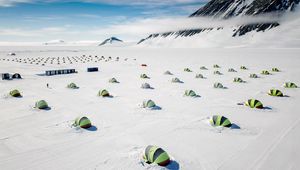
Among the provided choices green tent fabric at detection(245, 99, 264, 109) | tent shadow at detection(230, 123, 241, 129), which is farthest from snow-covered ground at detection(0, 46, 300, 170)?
green tent fabric at detection(245, 99, 264, 109)

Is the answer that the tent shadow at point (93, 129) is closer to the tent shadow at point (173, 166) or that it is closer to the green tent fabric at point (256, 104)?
the tent shadow at point (173, 166)

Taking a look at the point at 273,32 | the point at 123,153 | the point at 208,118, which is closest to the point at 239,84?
the point at 208,118

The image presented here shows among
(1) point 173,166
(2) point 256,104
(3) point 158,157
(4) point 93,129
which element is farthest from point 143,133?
(2) point 256,104

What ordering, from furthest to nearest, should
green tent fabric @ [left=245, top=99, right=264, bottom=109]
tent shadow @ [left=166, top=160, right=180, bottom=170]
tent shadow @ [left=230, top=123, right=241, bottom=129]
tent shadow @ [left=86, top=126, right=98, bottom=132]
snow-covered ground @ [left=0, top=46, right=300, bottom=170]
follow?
green tent fabric @ [left=245, top=99, right=264, bottom=109] → tent shadow @ [left=230, top=123, right=241, bottom=129] → tent shadow @ [left=86, top=126, right=98, bottom=132] → snow-covered ground @ [left=0, top=46, right=300, bottom=170] → tent shadow @ [left=166, top=160, right=180, bottom=170]

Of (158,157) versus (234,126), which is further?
(234,126)

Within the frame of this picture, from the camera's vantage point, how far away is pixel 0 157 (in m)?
14.4

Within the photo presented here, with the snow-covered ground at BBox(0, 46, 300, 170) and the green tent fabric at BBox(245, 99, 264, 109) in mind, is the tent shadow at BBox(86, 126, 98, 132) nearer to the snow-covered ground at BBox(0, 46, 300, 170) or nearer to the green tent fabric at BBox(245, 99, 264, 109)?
the snow-covered ground at BBox(0, 46, 300, 170)

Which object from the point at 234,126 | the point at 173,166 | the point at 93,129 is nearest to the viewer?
the point at 173,166

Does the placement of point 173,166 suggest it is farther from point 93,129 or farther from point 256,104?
point 256,104

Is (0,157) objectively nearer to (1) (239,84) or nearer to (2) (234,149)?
(2) (234,149)

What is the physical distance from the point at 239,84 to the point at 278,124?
62.7 ft

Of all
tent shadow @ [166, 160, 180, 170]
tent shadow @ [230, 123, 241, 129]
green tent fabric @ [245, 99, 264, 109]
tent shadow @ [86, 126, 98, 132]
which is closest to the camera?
tent shadow @ [166, 160, 180, 170]

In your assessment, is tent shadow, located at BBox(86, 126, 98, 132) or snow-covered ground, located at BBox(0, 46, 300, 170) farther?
tent shadow, located at BBox(86, 126, 98, 132)

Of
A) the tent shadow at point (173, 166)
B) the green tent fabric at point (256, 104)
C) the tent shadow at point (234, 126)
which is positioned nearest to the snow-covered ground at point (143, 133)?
the tent shadow at point (173, 166)
